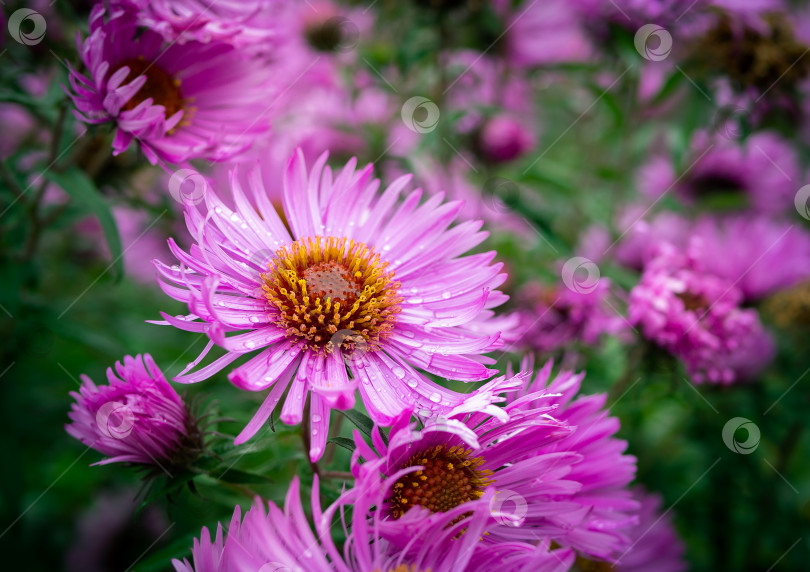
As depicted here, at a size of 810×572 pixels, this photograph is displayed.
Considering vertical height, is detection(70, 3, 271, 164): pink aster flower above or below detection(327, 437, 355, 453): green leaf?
above

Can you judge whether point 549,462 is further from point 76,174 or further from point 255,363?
point 76,174

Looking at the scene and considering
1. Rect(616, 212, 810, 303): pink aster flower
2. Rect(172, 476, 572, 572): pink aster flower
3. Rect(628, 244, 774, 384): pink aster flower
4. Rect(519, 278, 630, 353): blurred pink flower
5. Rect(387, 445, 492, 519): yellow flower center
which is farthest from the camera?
Rect(616, 212, 810, 303): pink aster flower

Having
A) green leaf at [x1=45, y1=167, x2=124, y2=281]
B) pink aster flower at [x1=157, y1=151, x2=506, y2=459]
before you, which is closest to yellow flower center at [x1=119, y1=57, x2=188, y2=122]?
green leaf at [x1=45, y1=167, x2=124, y2=281]

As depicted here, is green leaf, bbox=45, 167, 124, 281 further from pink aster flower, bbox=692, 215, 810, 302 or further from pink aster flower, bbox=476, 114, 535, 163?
pink aster flower, bbox=692, 215, 810, 302

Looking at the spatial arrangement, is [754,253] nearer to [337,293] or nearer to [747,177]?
[747,177]

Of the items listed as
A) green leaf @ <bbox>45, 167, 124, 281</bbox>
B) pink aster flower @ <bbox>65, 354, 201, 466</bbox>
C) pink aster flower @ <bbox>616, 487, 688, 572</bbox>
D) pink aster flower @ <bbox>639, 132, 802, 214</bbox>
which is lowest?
pink aster flower @ <bbox>65, 354, 201, 466</bbox>

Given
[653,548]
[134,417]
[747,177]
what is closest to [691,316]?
[653,548]

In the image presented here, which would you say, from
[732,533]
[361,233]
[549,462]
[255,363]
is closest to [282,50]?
[361,233]
